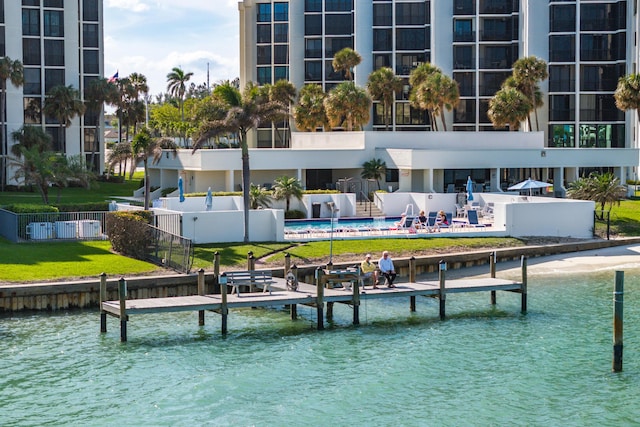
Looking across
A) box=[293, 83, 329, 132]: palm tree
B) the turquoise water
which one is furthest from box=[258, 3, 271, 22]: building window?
the turquoise water

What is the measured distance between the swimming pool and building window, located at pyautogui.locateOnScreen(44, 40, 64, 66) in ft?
145

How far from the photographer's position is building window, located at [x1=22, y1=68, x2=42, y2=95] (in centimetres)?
9106

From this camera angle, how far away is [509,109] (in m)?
78.8

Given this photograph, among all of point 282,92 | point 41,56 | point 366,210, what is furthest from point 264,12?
point 366,210

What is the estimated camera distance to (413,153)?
6456 centimetres

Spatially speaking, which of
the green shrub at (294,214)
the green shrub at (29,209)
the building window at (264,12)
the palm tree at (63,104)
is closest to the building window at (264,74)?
the building window at (264,12)

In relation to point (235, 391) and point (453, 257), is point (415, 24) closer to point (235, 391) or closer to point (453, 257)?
point (453, 257)

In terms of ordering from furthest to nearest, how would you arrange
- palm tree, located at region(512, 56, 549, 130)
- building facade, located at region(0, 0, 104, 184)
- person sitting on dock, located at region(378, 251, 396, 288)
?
1. building facade, located at region(0, 0, 104, 184)
2. palm tree, located at region(512, 56, 549, 130)
3. person sitting on dock, located at region(378, 251, 396, 288)

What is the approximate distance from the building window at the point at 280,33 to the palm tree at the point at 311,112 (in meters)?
14.4

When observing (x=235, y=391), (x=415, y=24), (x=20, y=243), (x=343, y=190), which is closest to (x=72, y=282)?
(x=20, y=243)

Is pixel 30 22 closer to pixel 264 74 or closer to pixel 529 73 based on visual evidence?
pixel 264 74

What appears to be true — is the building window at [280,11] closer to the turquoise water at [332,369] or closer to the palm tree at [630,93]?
the palm tree at [630,93]

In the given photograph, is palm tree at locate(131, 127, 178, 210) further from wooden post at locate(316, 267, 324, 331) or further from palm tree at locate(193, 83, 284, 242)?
wooden post at locate(316, 267, 324, 331)

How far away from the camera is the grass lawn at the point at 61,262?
1529 inches
